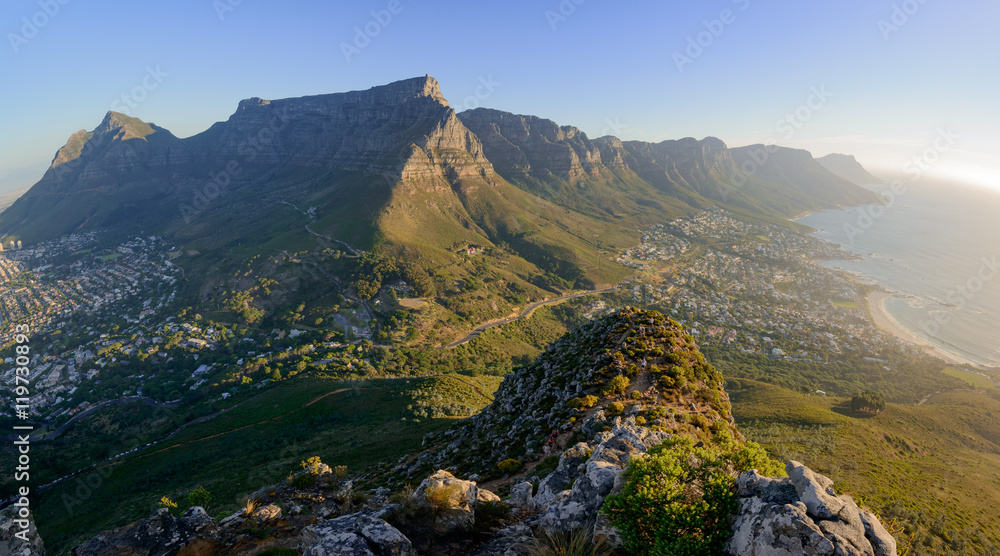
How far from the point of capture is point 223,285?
119688 millimetres

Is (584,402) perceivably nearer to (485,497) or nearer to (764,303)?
(485,497)

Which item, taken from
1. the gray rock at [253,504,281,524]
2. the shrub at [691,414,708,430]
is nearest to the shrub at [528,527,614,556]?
the gray rock at [253,504,281,524]

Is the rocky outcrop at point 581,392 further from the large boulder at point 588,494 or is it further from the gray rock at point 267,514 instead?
the gray rock at point 267,514

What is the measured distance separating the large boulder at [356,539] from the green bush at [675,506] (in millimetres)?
6786

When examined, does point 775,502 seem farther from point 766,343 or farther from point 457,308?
point 766,343

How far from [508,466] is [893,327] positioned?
186 metres

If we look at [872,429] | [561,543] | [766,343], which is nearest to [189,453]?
[561,543]

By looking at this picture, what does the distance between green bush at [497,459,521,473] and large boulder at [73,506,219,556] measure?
49.2ft

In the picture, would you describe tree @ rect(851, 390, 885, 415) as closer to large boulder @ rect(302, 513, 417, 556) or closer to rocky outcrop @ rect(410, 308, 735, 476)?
rocky outcrop @ rect(410, 308, 735, 476)

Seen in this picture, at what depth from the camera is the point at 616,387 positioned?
27.4m

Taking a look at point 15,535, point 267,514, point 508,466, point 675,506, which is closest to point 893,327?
point 508,466

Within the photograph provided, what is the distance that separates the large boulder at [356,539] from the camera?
10516 mm

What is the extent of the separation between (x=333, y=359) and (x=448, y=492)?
8461cm

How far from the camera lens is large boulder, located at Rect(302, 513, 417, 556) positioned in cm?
1052
